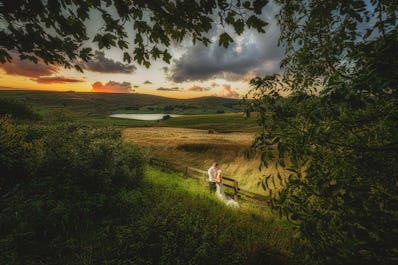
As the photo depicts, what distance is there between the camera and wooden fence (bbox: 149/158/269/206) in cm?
1245

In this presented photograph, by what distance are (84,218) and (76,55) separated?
538cm

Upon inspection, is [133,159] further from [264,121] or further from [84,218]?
[264,121]

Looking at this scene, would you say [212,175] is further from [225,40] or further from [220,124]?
[220,124]

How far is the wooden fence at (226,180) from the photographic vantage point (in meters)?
12.5

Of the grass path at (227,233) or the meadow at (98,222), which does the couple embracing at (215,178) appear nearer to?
the meadow at (98,222)

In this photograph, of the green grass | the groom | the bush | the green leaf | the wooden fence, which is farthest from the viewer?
the green grass

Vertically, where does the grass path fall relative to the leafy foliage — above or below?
below

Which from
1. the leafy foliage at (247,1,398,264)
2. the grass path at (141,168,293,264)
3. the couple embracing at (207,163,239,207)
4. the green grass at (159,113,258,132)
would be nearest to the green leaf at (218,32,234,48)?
the leafy foliage at (247,1,398,264)

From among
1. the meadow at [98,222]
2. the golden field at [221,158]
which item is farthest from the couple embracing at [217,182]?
the golden field at [221,158]

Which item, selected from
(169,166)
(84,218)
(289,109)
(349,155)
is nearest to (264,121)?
(289,109)

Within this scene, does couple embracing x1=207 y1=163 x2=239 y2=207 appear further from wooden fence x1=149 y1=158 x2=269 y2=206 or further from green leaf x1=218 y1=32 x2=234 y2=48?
green leaf x1=218 y1=32 x2=234 y2=48

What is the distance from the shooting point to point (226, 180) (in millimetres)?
19703

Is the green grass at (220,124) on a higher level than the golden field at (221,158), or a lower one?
lower

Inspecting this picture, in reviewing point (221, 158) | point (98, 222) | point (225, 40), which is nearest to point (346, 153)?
point (225, 40)
